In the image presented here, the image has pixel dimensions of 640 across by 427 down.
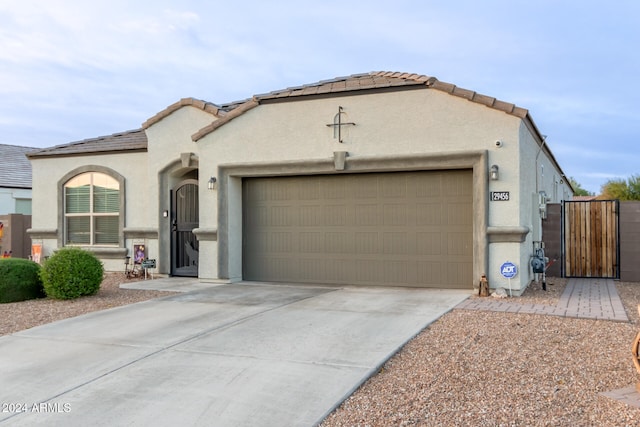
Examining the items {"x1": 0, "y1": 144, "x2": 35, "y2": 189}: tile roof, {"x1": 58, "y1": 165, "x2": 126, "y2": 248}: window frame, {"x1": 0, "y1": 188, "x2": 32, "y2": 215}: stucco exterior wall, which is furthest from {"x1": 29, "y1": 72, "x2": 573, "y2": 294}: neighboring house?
{"x1": 0, "y1": 144, "x2": 35, "y2": 189}: tile roof

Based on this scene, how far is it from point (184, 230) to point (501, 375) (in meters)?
10.2

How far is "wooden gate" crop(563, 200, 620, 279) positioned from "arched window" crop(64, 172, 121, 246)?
1193 centimetres

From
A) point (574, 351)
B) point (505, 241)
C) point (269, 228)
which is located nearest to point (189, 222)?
point (269, 228)

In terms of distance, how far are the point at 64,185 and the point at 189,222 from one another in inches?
178

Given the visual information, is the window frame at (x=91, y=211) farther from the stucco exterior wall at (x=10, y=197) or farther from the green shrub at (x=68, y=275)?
the stucco exterior wall at (x=10, y=197)

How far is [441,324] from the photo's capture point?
7609 mm

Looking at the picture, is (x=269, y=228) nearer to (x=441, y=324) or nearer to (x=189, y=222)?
(x=189, y=222)

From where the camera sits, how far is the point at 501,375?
5.43 metres

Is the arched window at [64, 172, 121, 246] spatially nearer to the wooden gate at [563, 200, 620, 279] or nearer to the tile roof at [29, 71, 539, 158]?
the tile roof at [29, 71, 539, 158]

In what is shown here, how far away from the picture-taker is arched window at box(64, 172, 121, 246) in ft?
50.2

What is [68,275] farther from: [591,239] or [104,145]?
[591,239]

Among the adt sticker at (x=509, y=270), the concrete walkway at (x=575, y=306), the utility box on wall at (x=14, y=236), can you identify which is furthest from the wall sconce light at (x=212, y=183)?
the utility box on wall at (x=14, y=236)

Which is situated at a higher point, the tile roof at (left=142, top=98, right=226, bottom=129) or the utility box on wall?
the tile roof at (left=142, top=98, right=226, bottom=129)

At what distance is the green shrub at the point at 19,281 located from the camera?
10.3m
